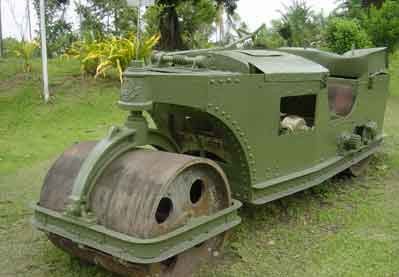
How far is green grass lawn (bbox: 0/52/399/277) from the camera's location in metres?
3.58

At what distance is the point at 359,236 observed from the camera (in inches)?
163

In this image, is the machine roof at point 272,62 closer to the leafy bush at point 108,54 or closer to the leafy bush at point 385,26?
the leafy bush at point 108,54

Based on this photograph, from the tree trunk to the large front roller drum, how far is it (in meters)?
10.5

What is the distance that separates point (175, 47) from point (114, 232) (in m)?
11.3

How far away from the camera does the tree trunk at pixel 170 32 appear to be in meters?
13.5

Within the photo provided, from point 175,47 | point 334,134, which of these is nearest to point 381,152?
point 334,134

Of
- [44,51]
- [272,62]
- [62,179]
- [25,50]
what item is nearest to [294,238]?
[272,62]

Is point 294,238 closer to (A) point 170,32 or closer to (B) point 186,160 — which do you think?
(B) point 186,160

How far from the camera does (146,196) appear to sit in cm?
290

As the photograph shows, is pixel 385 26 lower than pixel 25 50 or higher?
higher

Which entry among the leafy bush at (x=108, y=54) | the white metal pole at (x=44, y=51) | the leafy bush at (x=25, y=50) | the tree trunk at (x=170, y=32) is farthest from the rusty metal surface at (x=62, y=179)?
the tree trunk at (x=170, y=32)

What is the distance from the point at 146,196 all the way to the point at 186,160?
0.35 m

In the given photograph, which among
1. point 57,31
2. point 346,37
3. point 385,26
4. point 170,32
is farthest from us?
point 57,31

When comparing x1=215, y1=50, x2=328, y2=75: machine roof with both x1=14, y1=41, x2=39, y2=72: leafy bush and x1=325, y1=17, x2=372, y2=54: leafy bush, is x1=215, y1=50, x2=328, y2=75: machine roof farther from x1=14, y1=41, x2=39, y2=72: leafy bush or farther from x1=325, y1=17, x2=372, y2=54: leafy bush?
x1=14, y1=41, x2=39, y2=72: leafy bush
